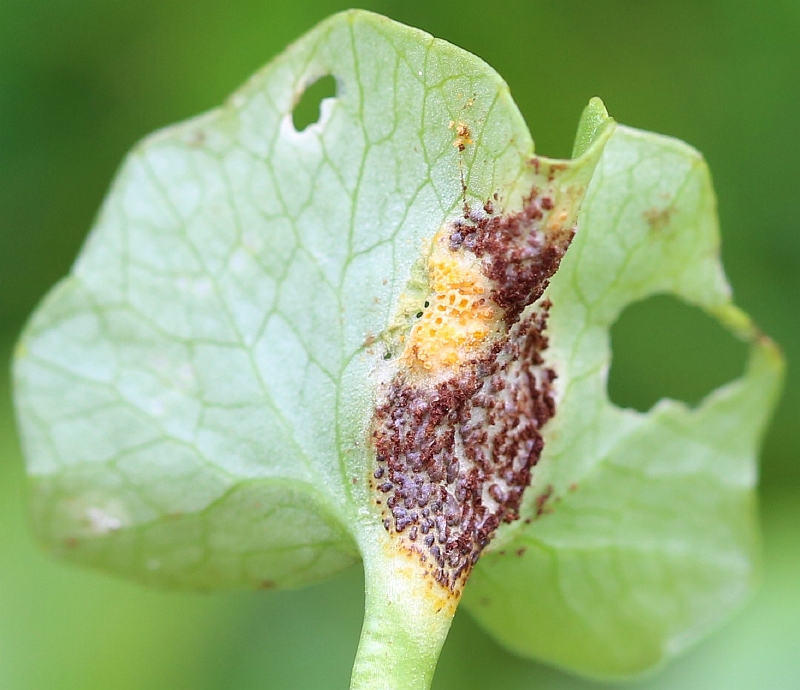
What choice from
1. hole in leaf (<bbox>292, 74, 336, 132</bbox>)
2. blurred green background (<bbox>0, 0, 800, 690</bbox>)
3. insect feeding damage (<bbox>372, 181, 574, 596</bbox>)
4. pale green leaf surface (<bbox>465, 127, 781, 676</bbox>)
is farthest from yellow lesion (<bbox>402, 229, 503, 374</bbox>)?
blurred green background (<bbox>0, 0, 800, 690</bbox>)

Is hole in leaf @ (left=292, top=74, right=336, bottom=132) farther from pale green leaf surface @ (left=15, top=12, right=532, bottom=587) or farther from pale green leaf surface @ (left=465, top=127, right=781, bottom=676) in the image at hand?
pale green leaf surface @ (left=465, top=127, right=781, bottom=676)

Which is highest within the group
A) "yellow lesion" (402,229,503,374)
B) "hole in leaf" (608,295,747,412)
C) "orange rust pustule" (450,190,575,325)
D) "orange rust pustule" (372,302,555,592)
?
"orange rust pustule" (450,190,575,325)

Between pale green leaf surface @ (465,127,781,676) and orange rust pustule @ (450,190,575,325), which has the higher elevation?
orange rust pustule @ (450,190,575,325)

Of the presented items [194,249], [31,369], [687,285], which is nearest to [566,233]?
[687,285]

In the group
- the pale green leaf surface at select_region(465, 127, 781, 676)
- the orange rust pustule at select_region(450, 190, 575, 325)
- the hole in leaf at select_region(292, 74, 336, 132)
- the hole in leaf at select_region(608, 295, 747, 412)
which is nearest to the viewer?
the orange rust pustule at select_region(450, 190, 575, 325)

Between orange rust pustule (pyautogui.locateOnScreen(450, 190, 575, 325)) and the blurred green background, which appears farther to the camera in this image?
the blurred green background

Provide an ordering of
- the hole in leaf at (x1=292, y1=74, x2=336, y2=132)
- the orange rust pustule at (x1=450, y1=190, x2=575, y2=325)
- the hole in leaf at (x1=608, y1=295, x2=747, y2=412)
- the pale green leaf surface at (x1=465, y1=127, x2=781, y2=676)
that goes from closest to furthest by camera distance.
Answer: the orange rust pustule at (x1=450, y1=190, x2=575, y2=325), the pale green leaf surface at (x1=465, y1=127, x2=781, y2=676), the hole in leaf at (x1=292, y1=74, x2=336, y2=132), the hole in leaf at (x1=608, y1=295, x2=747, y2=412)

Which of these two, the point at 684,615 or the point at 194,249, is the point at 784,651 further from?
the point at 194,249
